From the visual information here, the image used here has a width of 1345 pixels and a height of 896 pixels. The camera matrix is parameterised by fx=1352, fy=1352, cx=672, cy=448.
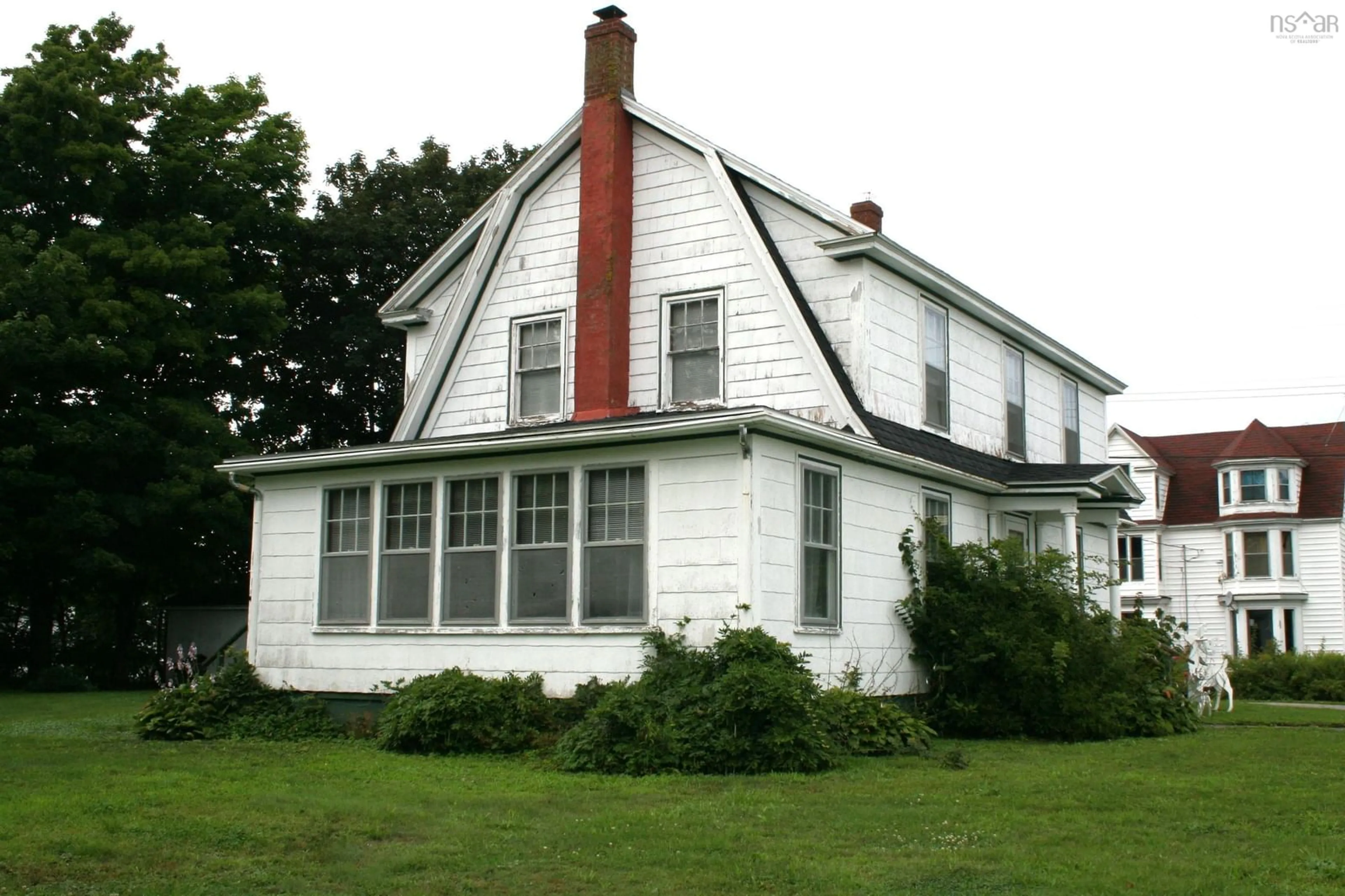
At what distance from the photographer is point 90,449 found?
28.5 meters

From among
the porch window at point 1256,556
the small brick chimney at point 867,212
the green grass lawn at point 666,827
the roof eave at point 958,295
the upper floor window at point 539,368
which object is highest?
the small brick chimney at point 867,212

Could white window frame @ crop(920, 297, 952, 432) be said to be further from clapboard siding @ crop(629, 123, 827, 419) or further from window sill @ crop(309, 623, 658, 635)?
window sill @ crop(309, 623, 658, 635)

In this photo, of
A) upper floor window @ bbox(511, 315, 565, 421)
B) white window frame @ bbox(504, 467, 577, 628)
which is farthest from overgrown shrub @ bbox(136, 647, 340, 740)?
upper floor window @ bbox(511, 315, 565, 421)

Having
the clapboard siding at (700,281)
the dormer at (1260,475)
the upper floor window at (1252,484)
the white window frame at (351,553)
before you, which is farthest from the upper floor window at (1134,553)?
the white window frame at (351,553)

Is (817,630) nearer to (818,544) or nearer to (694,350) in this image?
(818,544)

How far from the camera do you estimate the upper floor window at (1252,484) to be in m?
47.4

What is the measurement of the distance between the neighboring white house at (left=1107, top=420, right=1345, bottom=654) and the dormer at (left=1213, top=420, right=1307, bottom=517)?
0.12 ft

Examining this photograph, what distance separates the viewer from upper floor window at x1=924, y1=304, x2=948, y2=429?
1927 cm

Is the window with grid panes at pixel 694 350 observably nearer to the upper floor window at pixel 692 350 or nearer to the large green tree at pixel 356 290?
the upper floor window at pixel 692 350

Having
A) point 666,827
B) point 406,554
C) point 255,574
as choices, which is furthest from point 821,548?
point 255,574

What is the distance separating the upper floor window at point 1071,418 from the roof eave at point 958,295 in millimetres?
310

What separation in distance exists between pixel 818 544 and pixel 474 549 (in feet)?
13.6

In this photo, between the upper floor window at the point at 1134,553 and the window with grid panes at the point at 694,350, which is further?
the upper floor window at the point at 1134,553

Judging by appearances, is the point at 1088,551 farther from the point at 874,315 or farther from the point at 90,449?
the point at 90,449
